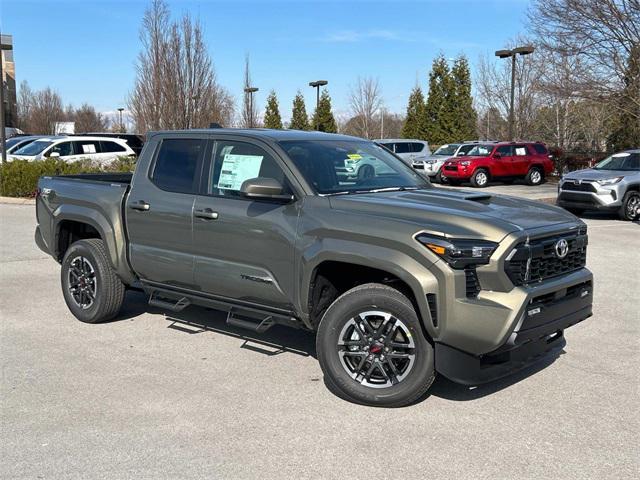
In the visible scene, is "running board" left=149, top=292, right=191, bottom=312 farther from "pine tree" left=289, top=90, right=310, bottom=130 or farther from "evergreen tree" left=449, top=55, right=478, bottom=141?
"pine tree" left=289, top=90, right=310, bottom=130

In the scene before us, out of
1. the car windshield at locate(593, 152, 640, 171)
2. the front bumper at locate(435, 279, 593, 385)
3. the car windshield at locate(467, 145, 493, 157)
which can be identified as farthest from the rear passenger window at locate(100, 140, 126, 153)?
the front bumper at locate(435, 279, 593, 385)

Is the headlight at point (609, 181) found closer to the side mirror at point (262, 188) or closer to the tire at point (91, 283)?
the tire at point (91, 283)

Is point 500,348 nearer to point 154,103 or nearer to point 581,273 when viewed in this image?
point 581,273

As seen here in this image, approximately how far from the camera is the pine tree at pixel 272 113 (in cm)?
5085

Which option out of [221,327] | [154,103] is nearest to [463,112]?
[154,103]

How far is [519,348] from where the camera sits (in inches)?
166

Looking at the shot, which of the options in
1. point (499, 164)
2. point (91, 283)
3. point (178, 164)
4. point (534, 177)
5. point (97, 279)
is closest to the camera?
point (178, 164)

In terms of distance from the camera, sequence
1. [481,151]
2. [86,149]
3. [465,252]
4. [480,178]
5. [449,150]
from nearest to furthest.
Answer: [465,252]
[86,149]
[480,178]
[481,151]
[449,150]

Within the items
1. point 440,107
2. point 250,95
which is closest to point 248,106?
point 250,95

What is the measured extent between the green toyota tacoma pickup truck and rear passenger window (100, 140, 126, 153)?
54.3 feet

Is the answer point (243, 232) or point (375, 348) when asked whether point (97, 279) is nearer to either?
point (243, 232)

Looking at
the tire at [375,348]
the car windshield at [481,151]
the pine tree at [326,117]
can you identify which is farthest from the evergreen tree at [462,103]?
the tire at [375,348]

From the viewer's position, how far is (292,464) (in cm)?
362

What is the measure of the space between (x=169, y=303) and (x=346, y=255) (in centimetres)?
208
